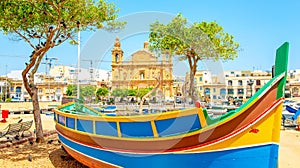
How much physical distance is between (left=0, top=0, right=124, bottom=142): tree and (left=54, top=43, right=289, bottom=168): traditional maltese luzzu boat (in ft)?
18.5

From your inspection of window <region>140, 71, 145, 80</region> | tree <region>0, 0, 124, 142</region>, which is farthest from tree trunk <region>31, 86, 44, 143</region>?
window <region>140, 71, 145, 80</region>

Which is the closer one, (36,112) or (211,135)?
(211,135)

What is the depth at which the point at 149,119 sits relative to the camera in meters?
4.76

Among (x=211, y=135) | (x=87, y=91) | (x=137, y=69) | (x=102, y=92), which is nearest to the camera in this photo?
(x=211, y=135)

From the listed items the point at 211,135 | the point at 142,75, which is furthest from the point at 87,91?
the point at 211,135

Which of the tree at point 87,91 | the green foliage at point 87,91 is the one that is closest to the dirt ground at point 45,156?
the tree at point 87,91

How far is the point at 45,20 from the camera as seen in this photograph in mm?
10188

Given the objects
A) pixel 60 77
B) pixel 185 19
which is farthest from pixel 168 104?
pixel 60 77

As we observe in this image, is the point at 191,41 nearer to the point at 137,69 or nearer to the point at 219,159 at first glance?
the point at 137,69

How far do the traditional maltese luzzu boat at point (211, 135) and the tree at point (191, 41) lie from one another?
9.89 meters

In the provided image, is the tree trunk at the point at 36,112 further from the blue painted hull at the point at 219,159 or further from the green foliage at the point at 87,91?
the blue painted hull at the point at 219,159

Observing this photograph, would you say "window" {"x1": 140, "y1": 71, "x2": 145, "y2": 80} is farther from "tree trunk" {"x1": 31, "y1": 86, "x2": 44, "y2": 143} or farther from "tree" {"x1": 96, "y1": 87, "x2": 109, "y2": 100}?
"tree trunk" {"x1": 31, "y1": 86, "x2": 44, "y2": 143}

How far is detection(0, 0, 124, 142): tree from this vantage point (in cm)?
868

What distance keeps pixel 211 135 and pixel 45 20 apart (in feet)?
27.8
